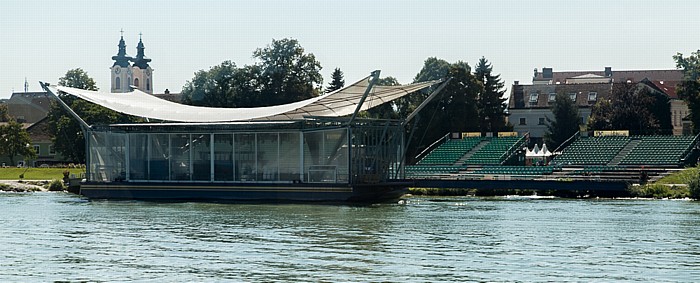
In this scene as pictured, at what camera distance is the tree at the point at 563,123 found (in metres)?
95.0

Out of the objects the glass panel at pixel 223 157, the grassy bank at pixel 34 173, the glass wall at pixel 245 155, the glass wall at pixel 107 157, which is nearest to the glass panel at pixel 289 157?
the glass wall at pixel 245 155

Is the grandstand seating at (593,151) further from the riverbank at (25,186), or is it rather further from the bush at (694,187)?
the riverbank at (25,186)

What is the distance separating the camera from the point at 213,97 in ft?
336

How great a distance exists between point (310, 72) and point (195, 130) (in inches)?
1947

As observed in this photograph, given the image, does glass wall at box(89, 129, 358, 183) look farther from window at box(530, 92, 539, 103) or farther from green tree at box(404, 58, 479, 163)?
window at box(530, 92, 539, 103)

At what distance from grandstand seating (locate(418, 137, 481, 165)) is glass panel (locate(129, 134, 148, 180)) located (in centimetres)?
2409

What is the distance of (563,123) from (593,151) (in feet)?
61.2

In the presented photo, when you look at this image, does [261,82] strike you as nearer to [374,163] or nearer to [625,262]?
[374,163]

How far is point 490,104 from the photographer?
Result: 9525cm

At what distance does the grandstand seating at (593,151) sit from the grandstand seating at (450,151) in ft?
20.5

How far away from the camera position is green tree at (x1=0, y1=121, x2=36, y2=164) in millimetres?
99000

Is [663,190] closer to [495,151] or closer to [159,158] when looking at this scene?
[495,151]

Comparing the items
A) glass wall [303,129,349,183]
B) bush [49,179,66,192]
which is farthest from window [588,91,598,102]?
glass wall [303,129,349,183]

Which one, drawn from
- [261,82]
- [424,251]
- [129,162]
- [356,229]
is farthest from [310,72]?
[424,251]
